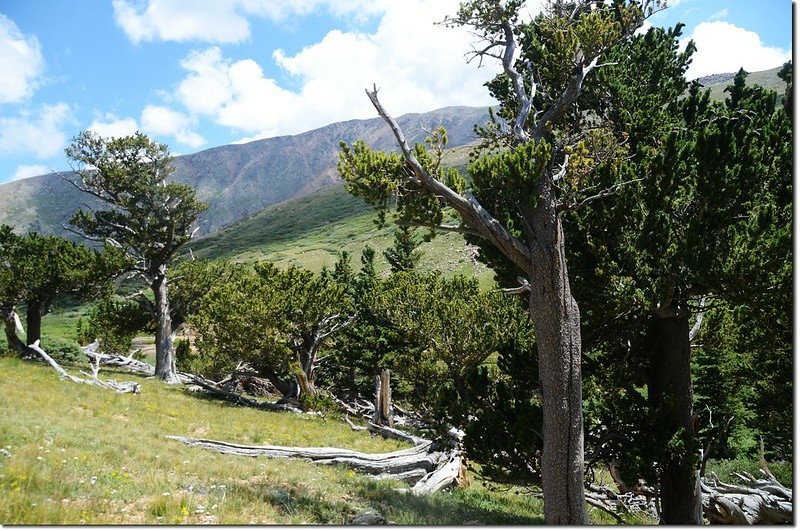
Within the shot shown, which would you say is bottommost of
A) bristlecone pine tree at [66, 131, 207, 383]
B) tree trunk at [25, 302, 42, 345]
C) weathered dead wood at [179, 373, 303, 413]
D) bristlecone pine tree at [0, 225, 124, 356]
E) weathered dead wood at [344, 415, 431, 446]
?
weathered dead wood at [344, 415, 431, 446]

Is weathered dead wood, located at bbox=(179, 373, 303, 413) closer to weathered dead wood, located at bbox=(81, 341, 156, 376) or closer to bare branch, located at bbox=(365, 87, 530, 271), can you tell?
weathered dead wood, located at bbox=(81, 341, 156, 376)

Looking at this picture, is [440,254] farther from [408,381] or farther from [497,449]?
[497,449]

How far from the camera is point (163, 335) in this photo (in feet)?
104

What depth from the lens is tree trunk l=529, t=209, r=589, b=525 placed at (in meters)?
8.12

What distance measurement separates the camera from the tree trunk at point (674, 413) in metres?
9.65

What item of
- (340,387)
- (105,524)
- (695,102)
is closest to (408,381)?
(340,387)

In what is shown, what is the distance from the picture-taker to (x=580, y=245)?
10.6 metres

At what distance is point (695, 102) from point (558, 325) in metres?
7.90

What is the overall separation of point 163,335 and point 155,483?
26.5 meters

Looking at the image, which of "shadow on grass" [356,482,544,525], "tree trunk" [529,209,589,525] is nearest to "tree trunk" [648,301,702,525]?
"tree trunk" [529,209,589,525]

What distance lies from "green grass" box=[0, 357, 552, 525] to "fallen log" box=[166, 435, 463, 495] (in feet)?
2.23

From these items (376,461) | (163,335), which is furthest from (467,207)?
(163,335)

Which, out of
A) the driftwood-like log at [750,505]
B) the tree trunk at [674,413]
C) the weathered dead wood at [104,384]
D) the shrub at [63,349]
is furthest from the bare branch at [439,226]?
the shrub at [63,349]

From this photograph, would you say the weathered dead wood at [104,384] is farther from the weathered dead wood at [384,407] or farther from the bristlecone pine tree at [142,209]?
the weathered dead wood at [384,407]
